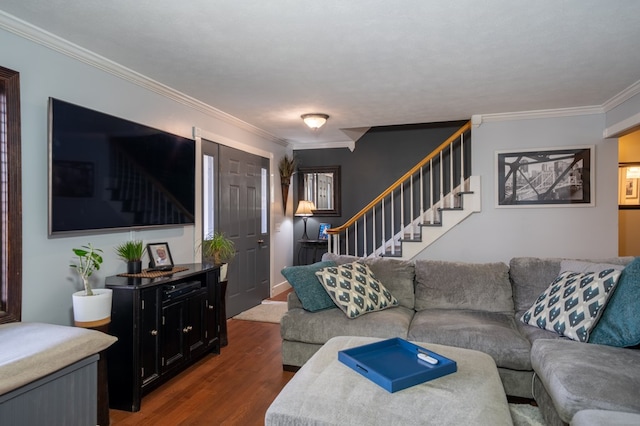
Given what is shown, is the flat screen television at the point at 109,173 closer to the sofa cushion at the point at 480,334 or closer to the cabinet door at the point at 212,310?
the cabinet door at the point at 212,310

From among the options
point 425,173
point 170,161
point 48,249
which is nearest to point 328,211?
point 425,173

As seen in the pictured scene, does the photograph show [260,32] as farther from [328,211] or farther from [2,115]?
[328,211]

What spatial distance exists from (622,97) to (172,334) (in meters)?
4.58

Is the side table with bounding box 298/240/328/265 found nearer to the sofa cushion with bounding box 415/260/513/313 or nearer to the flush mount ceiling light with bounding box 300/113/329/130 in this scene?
the flush mount ceiling light with bounding box 300/113/329/130

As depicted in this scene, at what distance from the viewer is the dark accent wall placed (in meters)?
5.66

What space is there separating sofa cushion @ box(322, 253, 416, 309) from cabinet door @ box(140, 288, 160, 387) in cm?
155

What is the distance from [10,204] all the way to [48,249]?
37 centimetres

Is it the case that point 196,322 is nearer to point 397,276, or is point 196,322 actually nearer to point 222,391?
point 222,391

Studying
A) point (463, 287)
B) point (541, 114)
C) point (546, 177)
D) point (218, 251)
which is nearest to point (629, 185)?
point (546, 177)

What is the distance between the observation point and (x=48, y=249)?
2416 millimetres

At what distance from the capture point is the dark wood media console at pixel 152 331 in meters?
2.45

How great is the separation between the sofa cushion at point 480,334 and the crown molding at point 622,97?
7.92 feet

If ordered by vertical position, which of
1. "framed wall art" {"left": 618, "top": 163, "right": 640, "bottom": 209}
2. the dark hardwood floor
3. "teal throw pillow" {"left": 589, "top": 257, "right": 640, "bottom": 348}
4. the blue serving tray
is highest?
"framed wall art" {"left": 618, "top": 163, "right": 640, "bottom": 209}

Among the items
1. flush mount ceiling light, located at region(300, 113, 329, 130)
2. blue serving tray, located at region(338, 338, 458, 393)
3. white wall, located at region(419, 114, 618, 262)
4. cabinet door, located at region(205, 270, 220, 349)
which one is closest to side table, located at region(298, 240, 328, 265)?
white wall, located at region(419, 114, 618, 262)
